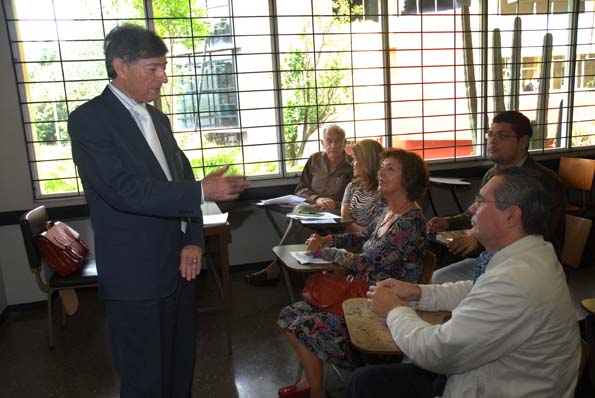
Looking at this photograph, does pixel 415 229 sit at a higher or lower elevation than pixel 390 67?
lower

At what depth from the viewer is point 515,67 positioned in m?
4.91

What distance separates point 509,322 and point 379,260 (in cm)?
103

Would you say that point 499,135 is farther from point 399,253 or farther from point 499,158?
point 399,253

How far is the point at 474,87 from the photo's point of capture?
15.9ft

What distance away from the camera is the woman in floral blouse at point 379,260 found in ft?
6.63

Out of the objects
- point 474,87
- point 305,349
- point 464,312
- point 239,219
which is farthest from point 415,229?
point 474,87

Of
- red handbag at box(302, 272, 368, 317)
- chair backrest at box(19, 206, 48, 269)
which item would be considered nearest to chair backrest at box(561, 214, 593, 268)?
red handbag at box(302, 272, 368, 317)

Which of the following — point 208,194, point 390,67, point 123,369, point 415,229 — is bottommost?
point 123,369

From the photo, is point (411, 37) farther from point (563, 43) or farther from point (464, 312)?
point (464, 312)

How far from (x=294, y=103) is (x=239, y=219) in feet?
3.77

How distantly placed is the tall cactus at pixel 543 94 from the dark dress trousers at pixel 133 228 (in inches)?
177

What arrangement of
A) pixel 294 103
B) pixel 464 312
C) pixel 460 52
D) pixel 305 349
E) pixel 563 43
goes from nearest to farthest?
pixel 464 312, pixel 305 349, pixel 294 103, pixel 460 52, pixel 563 43

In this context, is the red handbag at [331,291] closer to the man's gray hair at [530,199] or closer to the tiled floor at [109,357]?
the tiled floor at [109,357]

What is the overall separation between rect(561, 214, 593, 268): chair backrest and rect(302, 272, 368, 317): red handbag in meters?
0.99
